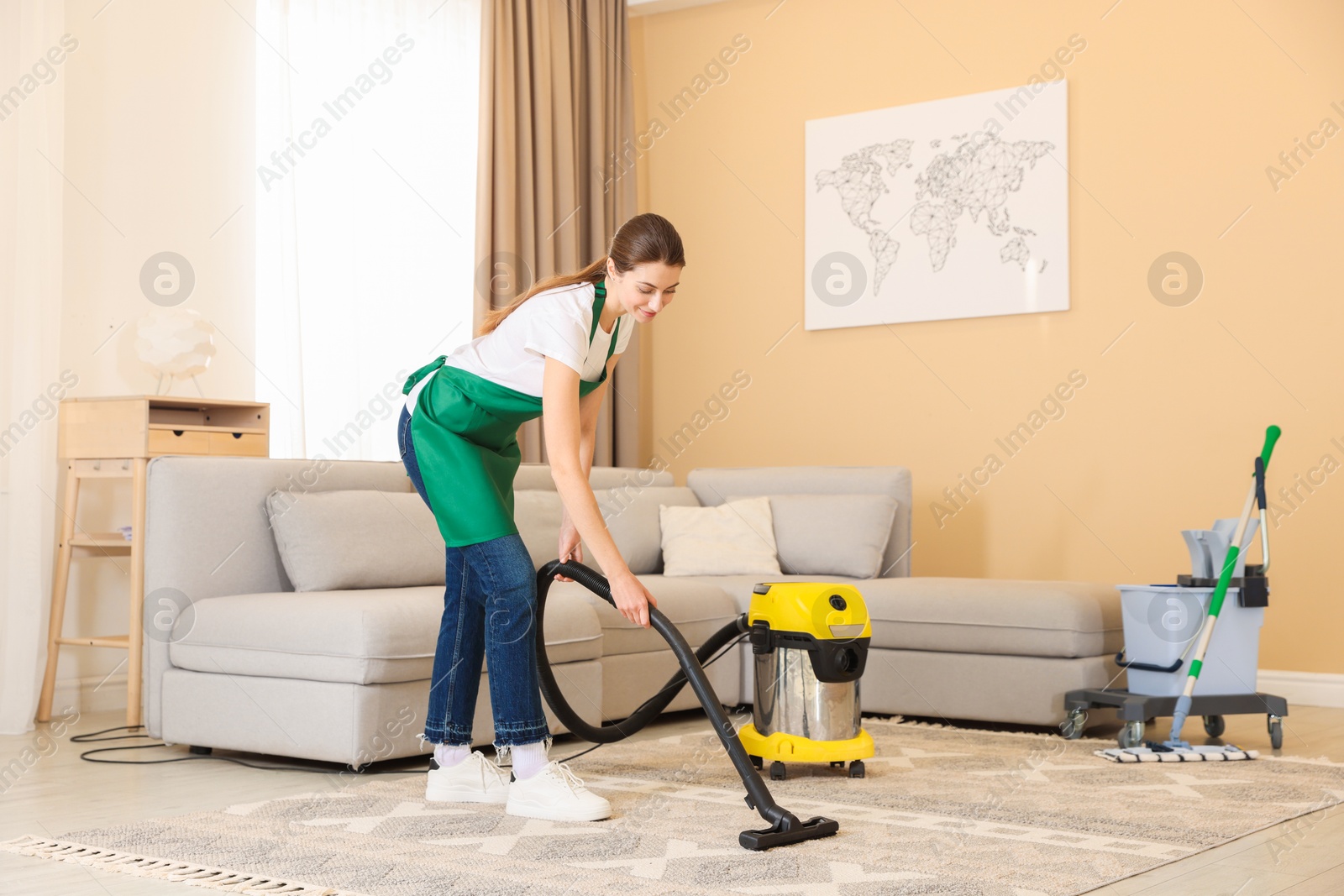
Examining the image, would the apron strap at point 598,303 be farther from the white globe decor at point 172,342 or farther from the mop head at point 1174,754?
the white globe decor at point 172,342

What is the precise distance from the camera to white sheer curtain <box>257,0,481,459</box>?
14.6 ft

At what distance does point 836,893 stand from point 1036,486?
10.7ft

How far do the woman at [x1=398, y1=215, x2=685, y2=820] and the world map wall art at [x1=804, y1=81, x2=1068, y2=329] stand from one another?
9.14 ft

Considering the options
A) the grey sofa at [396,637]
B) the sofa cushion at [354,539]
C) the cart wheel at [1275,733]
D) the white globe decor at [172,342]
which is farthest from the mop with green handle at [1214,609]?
the white globe decor at [172,342]

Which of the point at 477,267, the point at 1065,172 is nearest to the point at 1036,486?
the point at 1065,172

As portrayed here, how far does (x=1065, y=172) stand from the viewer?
4930 mm

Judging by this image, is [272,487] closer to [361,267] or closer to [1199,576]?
[361,267]

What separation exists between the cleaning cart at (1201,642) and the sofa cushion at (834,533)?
101 cm

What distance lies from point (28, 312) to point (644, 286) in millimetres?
2172

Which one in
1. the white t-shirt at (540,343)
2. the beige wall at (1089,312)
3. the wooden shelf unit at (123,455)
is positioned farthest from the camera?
the beige wall at (1089,312)

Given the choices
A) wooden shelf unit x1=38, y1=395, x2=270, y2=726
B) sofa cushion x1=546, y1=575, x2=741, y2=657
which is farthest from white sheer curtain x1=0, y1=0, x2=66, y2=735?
sofa cushion x1=546, y1=575, x2=741, y2=657

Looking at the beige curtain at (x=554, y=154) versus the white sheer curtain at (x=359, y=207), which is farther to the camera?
the beige curtain at (x=554, y=154)

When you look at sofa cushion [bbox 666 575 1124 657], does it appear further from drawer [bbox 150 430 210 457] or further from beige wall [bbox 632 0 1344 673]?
drawer [bbox 150 430 210 457]

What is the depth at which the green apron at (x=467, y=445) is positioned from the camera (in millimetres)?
2482
